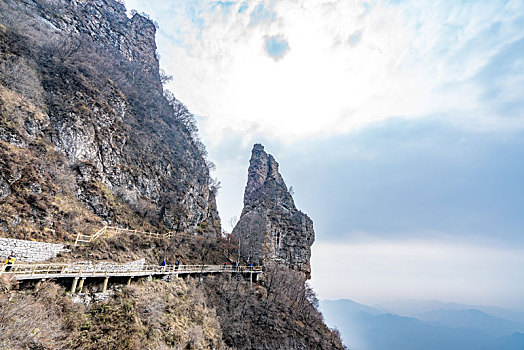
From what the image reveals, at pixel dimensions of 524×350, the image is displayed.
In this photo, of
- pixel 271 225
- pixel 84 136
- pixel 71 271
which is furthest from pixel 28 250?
pixel 271 225

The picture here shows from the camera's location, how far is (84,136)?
3416cm

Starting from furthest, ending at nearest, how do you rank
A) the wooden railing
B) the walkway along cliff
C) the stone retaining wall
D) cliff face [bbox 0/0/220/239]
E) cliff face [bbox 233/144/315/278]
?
cliff face [bbox 233/144/315/278], cliff face [bbox 0/0/220/239], the stone retaining wall, the walkway along cliff, the wooden railing

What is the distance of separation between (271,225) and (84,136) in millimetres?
41494

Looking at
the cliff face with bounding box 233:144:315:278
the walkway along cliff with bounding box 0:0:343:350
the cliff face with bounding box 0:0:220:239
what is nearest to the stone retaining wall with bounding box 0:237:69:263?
the walkway along cliff with bounding box 0:0:343:350

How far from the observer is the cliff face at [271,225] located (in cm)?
5646

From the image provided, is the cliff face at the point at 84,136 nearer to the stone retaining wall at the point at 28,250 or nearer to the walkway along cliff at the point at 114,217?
the walkway along cliff at the point at 114,217

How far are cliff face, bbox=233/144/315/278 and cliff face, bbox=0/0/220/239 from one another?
27.5 feet

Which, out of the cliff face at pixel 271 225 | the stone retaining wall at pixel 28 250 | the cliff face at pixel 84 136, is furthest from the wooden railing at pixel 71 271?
the cliff face at pixel 271 225

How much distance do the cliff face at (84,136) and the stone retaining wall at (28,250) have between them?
233 centimetres

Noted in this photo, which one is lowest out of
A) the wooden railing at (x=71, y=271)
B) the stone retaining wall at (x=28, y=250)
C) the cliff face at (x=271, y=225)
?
the wooden railing at (x=71, y=271)

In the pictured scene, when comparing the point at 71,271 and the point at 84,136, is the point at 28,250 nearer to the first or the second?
the point at 71,271

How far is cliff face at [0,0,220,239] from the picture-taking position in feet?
80.4

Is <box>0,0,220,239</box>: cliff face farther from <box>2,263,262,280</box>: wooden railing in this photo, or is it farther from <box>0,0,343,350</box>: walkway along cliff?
<box>2,263,262,280</box>: wooden railing

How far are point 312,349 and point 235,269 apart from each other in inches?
617
